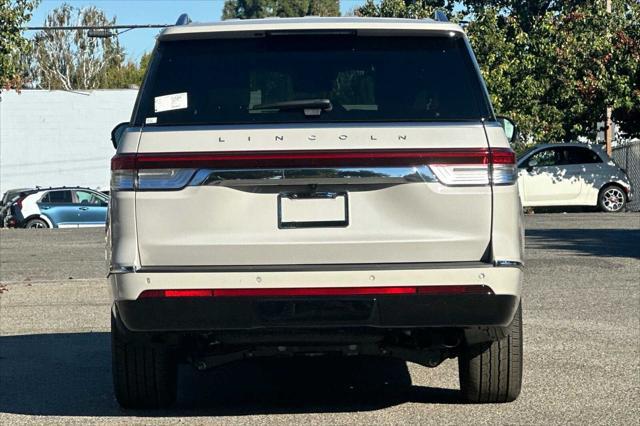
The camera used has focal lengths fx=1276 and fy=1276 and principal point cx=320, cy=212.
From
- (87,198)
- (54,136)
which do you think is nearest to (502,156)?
(87,198)

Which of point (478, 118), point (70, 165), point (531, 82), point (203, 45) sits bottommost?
point (70, 165)

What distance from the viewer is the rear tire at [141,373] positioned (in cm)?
677

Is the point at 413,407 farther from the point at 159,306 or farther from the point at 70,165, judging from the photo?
the point at 70,165

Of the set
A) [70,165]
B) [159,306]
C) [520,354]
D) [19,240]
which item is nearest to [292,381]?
[520,354]

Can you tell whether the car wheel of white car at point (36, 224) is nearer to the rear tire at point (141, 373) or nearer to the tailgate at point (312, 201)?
the rear tire at point (141, 373)

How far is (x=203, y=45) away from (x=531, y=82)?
28432 millimetres

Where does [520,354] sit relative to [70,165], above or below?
above

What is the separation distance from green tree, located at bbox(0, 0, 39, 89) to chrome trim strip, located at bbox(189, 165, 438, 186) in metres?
13.0

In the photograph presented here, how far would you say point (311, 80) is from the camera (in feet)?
20.7

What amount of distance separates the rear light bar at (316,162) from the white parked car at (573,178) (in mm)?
22676

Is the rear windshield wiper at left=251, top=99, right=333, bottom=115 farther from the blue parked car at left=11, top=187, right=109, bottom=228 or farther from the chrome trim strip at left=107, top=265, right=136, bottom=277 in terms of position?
the blue parked car at left=11, top=187, right=109, bottom=228

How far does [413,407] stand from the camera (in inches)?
283

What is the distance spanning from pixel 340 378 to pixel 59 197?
82.7 feet

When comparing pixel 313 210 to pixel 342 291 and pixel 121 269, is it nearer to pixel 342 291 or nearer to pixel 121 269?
pixel 342 291
